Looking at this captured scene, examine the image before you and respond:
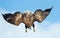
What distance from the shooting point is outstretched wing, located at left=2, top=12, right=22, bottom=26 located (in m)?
34.2

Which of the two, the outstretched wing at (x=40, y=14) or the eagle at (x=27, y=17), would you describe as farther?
the outstretched wing at (x=40, y=14)

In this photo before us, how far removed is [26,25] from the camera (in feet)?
108

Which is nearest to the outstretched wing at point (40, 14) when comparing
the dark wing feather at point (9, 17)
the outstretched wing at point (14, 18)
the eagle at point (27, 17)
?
the eagle at point (27, 17)

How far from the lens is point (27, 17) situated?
107 feet

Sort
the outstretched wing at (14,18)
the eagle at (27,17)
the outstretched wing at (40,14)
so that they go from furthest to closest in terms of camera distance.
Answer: the outstretched wing at (40,14) → the outstretched wing at (14,18) → the eagle at (27,17)

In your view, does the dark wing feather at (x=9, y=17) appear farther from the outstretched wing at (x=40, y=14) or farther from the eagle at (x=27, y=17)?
the outstretched wing at (x=40, y=14)

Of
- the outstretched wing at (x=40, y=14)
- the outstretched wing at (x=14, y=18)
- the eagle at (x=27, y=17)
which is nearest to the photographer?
the eagle at (x=27, y=17)

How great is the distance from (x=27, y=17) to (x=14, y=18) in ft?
11.5

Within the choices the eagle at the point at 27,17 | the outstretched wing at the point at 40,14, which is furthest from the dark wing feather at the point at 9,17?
the outstretched wing at the point at 40,14

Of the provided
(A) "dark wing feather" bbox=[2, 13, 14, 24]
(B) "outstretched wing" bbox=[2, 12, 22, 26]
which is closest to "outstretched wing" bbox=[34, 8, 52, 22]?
(B) "outstretched wing" bbox=[2, 12, 22, 26]

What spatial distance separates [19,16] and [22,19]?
2.84 ft

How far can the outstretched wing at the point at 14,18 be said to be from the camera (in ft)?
112

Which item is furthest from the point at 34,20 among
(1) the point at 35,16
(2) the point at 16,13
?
(2) the point at 16,13

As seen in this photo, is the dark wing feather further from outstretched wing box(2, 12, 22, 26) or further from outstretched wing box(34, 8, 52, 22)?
outstretched wing box(34, 8, 52, 22)
